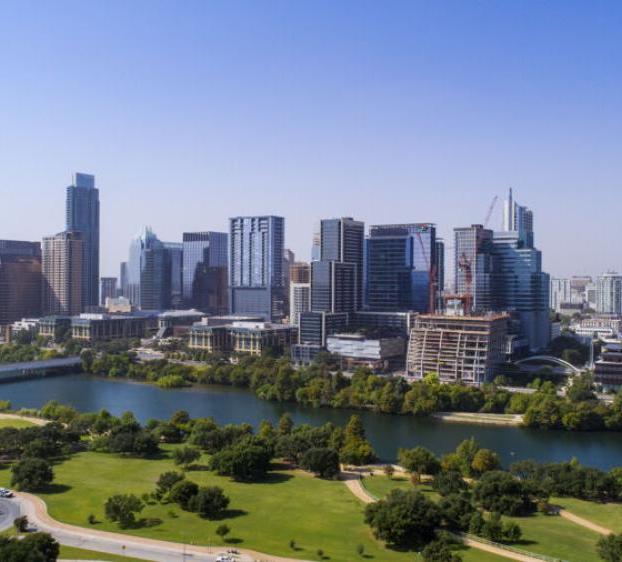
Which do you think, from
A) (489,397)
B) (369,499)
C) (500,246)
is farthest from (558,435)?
(500,246)

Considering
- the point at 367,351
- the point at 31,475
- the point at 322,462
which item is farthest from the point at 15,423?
the point at 367,351

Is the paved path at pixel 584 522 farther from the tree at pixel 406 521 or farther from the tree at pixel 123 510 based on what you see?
the tree at pixel 123 510

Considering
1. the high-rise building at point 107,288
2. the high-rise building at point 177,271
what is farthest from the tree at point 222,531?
the high-rise building at point 107,288

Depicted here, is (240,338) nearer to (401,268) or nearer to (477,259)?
(401,268)

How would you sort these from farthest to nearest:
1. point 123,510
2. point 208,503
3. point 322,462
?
point 322,462, point 208,503, point 123,510

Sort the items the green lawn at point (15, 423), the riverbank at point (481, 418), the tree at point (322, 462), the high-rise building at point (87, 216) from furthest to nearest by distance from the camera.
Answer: the high-rise building at point (87, 216) < the riverbank at point (481, 418) < the green lawn at point (15, 423) < the tree at point (322, 462)
